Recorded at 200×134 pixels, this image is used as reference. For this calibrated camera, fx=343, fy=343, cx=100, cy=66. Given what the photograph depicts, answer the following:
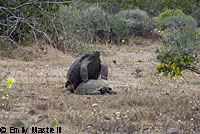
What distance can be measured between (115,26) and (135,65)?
5.10 metres

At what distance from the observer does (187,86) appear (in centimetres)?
679

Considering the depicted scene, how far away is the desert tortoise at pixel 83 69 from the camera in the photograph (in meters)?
5.95

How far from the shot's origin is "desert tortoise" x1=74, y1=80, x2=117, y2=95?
19.2 ft

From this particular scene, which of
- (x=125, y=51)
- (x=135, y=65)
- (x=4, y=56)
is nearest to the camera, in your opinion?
(x=135, y=65)

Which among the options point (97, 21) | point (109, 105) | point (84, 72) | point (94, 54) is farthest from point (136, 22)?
point (109, 105)

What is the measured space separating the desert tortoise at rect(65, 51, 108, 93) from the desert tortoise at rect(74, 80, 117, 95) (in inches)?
3.8

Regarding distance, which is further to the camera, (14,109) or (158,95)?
(158,95)

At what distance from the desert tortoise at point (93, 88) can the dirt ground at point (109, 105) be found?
163 millimetres

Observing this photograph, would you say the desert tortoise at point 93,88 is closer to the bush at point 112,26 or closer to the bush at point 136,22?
Answer: the bush at point 112,26

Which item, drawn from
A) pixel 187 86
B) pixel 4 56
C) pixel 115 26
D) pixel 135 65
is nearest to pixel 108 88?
pixel 187 86

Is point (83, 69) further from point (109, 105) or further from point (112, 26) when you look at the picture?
point (112, 26)

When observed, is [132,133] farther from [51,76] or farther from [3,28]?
[3,28]

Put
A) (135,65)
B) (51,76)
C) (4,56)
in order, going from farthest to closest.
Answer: (4,56) < (135,65) < (51,76)


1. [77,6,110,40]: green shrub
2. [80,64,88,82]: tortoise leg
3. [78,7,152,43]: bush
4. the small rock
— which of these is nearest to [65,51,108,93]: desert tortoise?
[80,64,88,82]: tortoise leg
